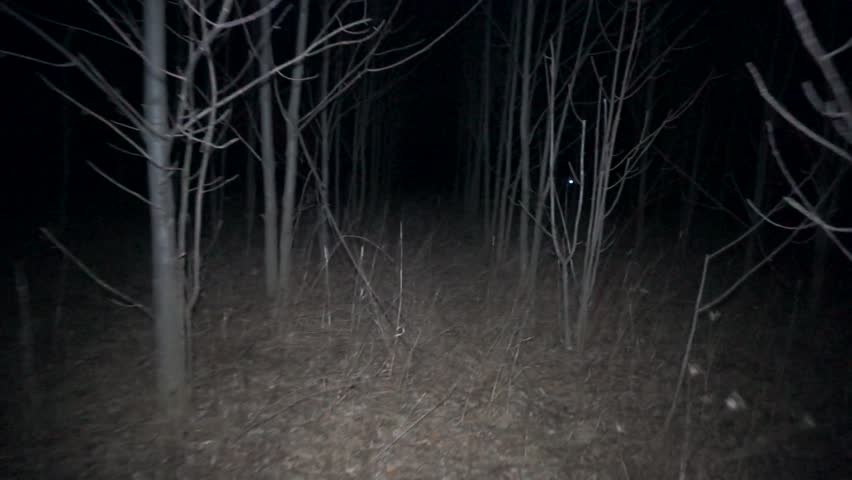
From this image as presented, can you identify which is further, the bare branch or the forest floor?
the forest floor

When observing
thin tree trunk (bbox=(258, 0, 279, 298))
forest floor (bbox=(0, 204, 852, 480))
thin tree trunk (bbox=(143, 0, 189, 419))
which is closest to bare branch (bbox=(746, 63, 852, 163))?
forest floor (bbox=(0, 204, 852, 480))

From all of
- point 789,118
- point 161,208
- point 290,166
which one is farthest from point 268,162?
point 789,118

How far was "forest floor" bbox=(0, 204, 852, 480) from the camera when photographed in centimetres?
373

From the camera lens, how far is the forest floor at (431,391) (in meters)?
3.73

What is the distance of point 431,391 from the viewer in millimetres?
4738

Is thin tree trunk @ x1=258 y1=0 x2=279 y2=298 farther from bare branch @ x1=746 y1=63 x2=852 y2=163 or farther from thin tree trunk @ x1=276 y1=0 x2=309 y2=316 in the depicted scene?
bare branch @ x1=746 y1=63 x2=852 y2=163

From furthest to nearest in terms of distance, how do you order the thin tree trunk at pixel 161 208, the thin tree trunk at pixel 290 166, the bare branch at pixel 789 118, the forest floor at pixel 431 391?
the thin tree trunk at pixel 290 166 < the forest floor at pixel 431 391 < the thin tree trunk at pixel 161 208 < the bare branch at pixel 789 118

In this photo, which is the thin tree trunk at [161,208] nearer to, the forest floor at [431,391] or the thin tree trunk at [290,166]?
the forest floor at [431,391]

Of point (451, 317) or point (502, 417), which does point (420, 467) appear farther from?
point (451, 317)

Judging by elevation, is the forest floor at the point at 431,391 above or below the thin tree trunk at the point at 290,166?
below

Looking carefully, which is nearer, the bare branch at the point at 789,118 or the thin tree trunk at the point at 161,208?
the bare branch at the point at 789,118

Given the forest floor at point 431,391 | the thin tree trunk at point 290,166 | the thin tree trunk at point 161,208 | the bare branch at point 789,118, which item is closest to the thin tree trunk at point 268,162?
the thin tree trunk at point 290,166

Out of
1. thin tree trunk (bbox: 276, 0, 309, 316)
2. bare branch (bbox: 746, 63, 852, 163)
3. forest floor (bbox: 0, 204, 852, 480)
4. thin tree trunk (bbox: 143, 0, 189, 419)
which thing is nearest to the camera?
bare branch (bbox: 746, 63, 852, 163)

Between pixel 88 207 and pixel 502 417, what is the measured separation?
37.9ft
